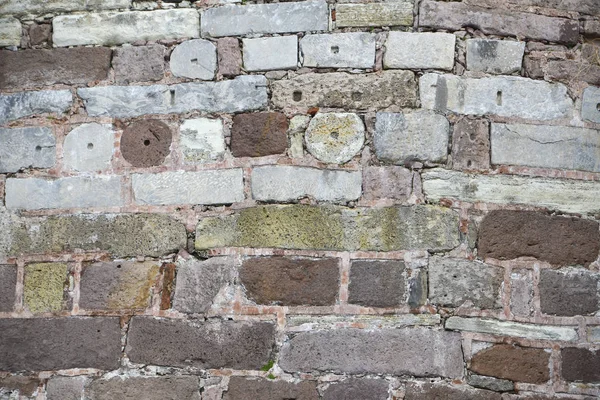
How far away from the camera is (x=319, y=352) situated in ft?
10.1

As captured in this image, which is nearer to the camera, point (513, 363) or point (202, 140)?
point (513, 363)

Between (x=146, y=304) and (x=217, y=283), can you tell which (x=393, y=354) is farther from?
(x=146, y=304)

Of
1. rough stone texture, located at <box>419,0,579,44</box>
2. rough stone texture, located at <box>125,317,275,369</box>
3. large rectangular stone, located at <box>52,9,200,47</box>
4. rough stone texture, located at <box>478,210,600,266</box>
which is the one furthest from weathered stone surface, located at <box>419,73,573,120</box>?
rough stone texture, located at <box>125,317,275,369</box>

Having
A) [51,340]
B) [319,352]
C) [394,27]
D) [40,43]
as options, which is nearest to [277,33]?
[394,27]

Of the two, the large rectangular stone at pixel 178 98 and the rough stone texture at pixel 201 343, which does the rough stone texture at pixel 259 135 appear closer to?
the large rectangular stone at pixel 178 98

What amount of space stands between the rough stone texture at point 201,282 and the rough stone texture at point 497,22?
4.68ft

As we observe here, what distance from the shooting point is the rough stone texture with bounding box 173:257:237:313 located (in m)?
3.14

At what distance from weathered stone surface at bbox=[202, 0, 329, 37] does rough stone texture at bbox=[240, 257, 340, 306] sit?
106 cm

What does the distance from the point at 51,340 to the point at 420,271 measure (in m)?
1.68

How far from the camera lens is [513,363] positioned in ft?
10.2

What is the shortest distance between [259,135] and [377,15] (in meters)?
0.77

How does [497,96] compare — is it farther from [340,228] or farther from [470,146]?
[340,228]

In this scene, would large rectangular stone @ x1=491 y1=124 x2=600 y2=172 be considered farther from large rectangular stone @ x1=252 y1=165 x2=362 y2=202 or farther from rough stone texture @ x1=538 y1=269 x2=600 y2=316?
large rectangular stone @ x1=252 y1=165 x2=362 y2=202

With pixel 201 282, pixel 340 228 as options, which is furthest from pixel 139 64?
pixel 340 228
